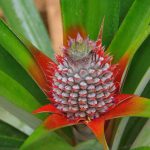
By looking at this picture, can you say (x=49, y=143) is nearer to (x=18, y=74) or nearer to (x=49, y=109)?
(x=49, y=109)

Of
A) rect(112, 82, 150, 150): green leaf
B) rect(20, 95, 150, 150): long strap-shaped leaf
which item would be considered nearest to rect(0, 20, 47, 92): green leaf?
rect(20, 95, 150, 150): long strap-shaped leaf

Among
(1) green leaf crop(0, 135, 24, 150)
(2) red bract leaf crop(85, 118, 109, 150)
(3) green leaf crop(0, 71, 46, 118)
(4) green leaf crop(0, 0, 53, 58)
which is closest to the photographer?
(2) red bract leaf crop(85, 118, 109, 150)

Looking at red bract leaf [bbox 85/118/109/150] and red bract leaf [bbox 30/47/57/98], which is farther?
red bract leaf [bbox 30/47/57/98]

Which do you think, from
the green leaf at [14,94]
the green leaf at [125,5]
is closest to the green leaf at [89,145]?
the green leaf at [14,94]

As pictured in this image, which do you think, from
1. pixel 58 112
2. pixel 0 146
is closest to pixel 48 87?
pixel 58 112

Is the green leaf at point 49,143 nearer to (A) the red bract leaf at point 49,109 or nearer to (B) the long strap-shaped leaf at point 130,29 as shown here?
(A) the red bract leaf at point 49,109

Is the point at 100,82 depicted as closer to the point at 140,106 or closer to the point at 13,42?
the point at 140,106

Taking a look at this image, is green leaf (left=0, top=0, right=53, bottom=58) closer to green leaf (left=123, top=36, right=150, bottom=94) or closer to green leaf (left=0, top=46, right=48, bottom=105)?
green leaf (left=0, top=46, right=48, bottom=105)

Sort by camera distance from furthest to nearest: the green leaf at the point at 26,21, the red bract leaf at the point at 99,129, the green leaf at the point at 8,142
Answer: the green leaf at the point at 26,21
the green leaf at the point at 8,142
the red bract leaf at the point at 99,129
